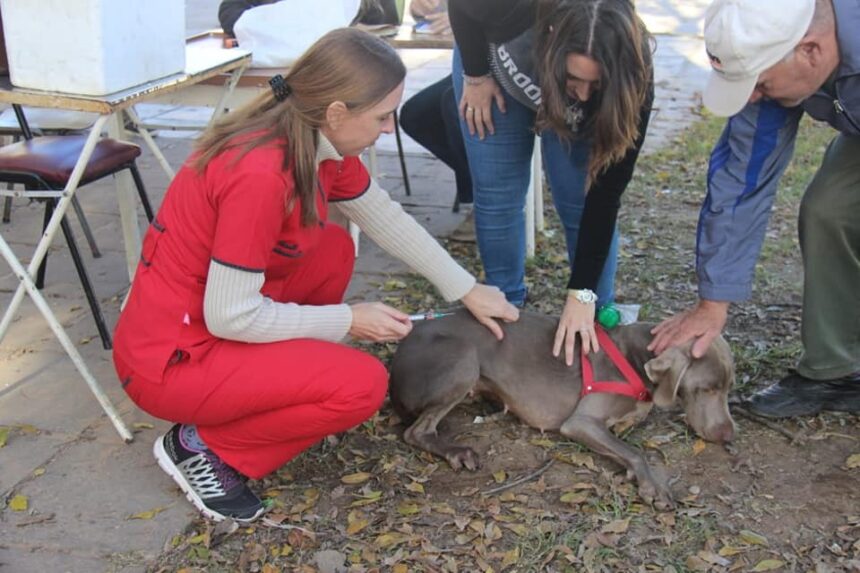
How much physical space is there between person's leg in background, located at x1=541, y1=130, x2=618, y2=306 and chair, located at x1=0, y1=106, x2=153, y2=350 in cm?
190

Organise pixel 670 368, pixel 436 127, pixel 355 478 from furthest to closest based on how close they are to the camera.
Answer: pixel 436 127 < pixel 670 368 < pixel 355 478

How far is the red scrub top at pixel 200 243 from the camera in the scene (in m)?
2.85

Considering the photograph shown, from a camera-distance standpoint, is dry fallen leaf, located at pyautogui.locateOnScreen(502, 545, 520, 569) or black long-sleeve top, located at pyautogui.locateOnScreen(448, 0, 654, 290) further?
black long-sleeve top, located at pyautogui.locateOnScreen(448, 0, 654, 290)

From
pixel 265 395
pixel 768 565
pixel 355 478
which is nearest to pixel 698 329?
pixel 768 565

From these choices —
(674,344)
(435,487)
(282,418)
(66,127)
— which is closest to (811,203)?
(674,344)

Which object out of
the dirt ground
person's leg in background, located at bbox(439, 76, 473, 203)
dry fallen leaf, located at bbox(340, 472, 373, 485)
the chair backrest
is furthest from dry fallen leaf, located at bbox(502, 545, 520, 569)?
the chair backrest

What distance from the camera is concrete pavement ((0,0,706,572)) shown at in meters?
3.10

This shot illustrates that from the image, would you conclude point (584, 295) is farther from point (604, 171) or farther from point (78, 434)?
point (78, 434)

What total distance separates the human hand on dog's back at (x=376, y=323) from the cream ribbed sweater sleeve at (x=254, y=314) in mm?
36

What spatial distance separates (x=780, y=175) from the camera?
3.56 metres

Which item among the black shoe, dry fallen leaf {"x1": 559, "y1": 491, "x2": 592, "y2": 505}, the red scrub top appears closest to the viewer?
the red scrub top

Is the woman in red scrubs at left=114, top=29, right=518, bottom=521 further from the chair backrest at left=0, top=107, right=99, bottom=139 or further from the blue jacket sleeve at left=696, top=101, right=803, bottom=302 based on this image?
the chair backrest at left=0, top=107, right=99, bottom=139

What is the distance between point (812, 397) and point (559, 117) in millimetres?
1568

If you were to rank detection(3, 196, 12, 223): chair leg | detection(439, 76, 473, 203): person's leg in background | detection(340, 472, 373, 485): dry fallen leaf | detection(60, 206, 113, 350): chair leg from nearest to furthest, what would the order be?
1. detection(340, 472, 373, 485): dry fallen leaf
2. detection(60, 206, 113, 350): chair leg
3. detection(439, 76, 473, 203): person's leg in background
4. detection(3, 196, 12, 223): chair leg
